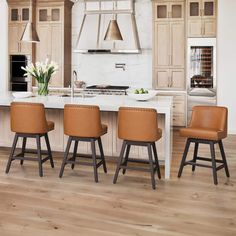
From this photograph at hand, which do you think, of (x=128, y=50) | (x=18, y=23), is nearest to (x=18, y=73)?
(x=18, y=23)

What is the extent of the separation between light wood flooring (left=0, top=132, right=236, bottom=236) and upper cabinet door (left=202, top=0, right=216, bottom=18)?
12.3 ft

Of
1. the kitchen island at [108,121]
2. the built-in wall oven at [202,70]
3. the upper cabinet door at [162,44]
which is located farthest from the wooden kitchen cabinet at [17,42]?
the built-in wall oven at [202,70]

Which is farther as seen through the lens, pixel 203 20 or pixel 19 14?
pixel 19 14

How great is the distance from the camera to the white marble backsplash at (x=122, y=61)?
8242mm

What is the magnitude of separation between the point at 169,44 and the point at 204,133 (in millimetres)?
3887

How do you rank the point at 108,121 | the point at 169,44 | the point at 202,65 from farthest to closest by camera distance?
the point at 169,44, the point at 202,65, the point at 108,121

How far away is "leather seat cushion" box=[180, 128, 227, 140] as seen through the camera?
428cm

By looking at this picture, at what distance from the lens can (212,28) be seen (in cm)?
755

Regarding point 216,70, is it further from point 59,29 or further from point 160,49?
point 59,29

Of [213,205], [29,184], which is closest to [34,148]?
[29,184]

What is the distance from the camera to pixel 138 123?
13.6 feet

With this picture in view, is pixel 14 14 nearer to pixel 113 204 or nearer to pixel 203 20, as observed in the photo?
pixel 203 20

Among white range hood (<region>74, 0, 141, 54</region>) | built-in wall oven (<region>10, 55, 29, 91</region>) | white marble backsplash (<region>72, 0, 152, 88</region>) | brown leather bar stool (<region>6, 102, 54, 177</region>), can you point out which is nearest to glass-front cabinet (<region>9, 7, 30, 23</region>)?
built-in wall oven (<region>10, 55, 29, 91</region>)

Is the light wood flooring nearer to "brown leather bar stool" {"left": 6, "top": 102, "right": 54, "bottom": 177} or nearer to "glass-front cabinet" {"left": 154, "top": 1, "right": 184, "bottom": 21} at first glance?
"brown leather bar stool" {"left": 6, "top": 102, "right": 54, "bottom": 177}
